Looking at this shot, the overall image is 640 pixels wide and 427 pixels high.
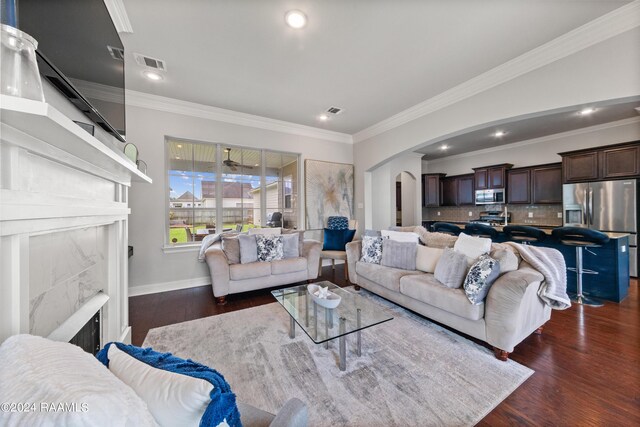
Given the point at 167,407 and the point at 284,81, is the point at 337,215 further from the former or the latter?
the point at 167,407

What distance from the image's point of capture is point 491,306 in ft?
6.35

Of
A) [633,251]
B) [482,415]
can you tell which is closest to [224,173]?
[482,415]

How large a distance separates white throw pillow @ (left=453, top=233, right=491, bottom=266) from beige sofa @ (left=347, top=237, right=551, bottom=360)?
31 centimetres

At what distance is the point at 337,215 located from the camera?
4953mm

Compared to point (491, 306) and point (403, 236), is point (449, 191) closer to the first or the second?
point (403, 236)

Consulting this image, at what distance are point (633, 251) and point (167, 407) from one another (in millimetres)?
6411

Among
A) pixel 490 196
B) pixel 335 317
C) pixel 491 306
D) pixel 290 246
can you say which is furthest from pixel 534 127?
pixel 335 317

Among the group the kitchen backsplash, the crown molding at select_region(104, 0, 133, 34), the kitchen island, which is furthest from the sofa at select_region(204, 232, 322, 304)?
the kitchen backsplash

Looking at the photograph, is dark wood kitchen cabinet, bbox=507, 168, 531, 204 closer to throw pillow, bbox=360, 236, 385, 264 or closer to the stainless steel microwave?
the stainless steel microwave

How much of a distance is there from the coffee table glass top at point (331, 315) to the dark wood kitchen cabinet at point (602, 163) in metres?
5.04

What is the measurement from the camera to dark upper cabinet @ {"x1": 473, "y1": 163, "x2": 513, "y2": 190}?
5.62m

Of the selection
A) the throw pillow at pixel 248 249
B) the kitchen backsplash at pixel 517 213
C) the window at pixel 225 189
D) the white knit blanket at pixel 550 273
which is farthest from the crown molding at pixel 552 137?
the throw pillow at pixel 248 249

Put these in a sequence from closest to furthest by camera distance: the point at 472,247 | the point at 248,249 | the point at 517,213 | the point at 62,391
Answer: the point at 62,391 → the point at 472,247 → the point at 248,249 → the point at 517,213

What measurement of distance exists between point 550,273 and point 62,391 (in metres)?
2.92
